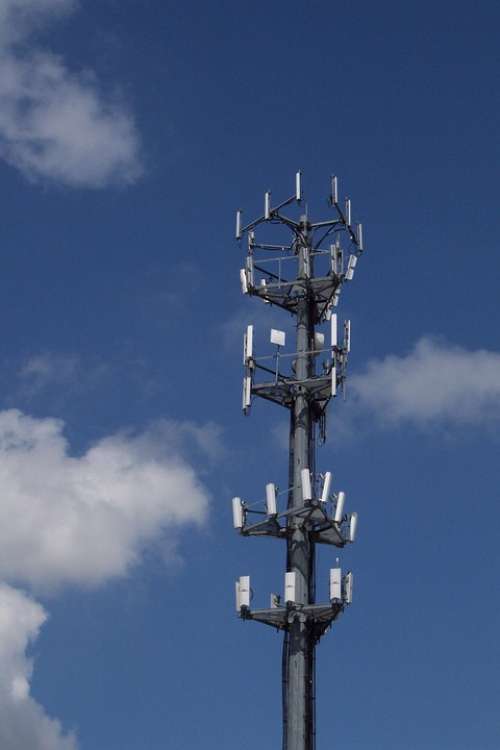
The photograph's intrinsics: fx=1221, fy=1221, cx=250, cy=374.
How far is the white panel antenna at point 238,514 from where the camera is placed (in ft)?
135

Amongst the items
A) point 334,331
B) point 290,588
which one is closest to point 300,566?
point 290,588

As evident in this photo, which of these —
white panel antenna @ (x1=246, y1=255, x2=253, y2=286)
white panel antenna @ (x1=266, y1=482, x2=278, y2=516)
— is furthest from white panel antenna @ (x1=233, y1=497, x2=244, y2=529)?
white panel antenna @ (x1=246, y1=255, x2=253, y2=286)

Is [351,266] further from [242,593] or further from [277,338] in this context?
[242,593]

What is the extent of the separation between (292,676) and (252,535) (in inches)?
191

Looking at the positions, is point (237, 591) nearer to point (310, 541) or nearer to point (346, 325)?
point (310, 541)

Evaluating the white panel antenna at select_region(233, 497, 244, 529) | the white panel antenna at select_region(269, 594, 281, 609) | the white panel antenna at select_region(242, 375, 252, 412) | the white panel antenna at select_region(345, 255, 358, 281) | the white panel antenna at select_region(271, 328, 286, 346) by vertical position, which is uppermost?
the white panel antenna at select_region(345, 255, 358, 281)

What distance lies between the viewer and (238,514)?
41.2 metres

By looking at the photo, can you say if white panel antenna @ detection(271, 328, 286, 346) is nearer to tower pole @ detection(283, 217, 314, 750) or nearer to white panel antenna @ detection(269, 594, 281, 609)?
tower pole @ detection(283, 217, 314, 750)

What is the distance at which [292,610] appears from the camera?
3969 centimetres

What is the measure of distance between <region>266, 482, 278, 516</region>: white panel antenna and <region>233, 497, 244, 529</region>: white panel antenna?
1034 mm

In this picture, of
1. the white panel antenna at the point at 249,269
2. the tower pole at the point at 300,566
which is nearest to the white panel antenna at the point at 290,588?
the tower pole at the point at 300,566

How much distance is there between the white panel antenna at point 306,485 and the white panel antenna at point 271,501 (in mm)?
985

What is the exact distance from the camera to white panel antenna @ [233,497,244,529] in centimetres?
4109

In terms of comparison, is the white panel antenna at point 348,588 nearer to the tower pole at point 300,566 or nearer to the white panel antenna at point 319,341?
the tower pole at point 300,566
